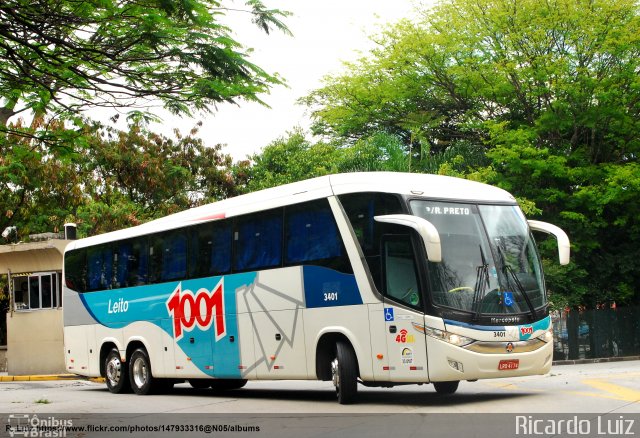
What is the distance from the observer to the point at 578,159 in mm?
35844

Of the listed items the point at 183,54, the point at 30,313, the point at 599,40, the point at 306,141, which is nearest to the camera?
the point at 183,54

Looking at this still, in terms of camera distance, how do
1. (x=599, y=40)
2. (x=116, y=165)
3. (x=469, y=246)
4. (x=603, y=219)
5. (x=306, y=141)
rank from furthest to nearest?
(x=306, y=141)
(x=116, y=165)
(x=603, y=219)
(x=599, y=40)
(x=469, y=246)

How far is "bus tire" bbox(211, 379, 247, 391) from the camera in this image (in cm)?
1989

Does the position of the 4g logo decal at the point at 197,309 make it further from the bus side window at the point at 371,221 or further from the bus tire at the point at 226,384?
the bus side window at the point at 371,221

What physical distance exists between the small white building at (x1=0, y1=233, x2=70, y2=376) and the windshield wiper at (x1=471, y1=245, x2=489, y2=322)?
19634mm

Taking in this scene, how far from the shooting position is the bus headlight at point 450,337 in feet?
44.4

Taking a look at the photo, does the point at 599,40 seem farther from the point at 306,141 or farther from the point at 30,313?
the point at 30,313

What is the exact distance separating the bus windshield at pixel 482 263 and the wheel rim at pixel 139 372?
8923 mm

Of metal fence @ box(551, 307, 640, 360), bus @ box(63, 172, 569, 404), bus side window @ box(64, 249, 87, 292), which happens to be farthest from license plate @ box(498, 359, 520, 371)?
metal fence @ box(551, 307, 640, 360)

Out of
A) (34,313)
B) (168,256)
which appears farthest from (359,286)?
(34,313)

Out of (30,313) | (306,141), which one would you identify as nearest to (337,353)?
(30,313)

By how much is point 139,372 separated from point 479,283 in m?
9.62

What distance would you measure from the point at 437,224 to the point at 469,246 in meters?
0.58

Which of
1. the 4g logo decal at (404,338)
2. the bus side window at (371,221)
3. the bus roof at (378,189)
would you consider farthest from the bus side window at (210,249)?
the 4g logo decal at (404,338)
